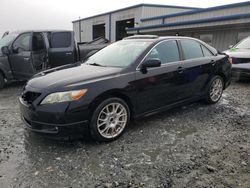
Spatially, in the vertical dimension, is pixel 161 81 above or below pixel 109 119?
above

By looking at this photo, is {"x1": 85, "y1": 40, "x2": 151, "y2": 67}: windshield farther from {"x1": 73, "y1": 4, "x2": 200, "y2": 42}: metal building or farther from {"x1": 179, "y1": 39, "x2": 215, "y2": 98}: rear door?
{"x1": 73, "y1": 4, "x2": 200, "y2": 42}: metal building

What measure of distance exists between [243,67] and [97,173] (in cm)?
665

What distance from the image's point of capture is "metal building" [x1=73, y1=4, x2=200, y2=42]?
23031 mm

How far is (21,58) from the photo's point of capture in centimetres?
682

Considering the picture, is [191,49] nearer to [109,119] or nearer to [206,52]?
[206,52]

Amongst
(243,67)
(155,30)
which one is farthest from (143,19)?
(243,67)

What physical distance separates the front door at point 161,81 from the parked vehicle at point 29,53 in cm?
317

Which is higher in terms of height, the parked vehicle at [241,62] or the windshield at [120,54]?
the windshield at [120,54]

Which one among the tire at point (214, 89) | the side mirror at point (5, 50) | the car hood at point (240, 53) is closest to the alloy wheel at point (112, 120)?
the tire at point (214, 89)

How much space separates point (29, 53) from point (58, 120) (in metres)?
4.41

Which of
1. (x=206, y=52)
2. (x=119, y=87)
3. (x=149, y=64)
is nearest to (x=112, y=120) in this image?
(x=119, y=87)

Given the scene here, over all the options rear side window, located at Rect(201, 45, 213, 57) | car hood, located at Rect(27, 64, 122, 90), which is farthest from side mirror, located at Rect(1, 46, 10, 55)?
rear side window, located at Rect(201, 45, 213, 57)

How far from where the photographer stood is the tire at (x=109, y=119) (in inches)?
132

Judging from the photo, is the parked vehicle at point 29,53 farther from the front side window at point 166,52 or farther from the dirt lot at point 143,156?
the front side window at point 166,52
